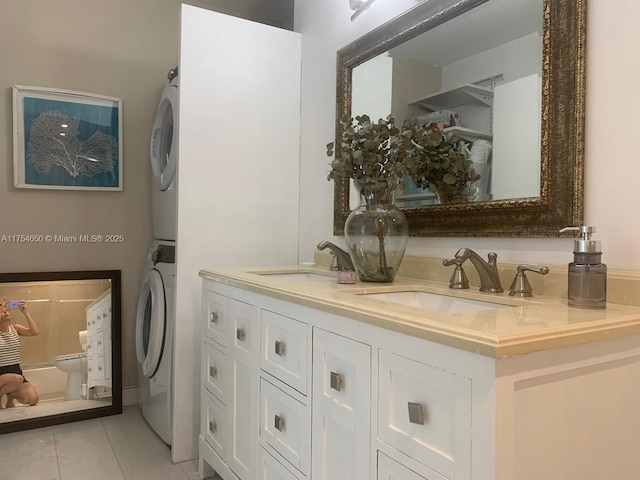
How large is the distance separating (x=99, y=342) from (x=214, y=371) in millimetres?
1163

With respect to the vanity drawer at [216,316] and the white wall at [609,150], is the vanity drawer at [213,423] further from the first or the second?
the white wall at [609,150]

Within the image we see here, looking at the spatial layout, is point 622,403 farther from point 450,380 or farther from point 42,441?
point 42,441

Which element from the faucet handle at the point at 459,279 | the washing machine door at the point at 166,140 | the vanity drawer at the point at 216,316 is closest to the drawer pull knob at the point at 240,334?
the vanity drawer at the point at 216,316

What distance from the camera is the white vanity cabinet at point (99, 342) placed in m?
2.69

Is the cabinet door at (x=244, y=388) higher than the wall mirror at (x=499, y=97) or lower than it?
lower

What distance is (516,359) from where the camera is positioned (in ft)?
2.54

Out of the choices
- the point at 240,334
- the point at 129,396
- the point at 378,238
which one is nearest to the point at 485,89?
the point at 378,238

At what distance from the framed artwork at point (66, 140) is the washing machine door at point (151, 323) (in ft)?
2.21

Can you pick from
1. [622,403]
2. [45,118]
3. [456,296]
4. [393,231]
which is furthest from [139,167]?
[622,403]

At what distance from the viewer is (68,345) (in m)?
2.64

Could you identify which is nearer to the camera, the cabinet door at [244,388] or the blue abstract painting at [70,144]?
the cabinet door at [244,388]

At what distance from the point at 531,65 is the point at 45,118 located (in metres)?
2.43

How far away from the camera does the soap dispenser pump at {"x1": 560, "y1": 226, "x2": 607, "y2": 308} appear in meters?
1.04

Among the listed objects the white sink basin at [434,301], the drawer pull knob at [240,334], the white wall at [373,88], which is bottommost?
the drawer pull knob at [240,334]
